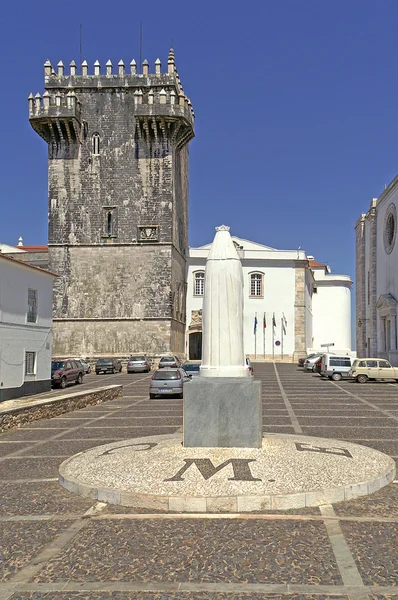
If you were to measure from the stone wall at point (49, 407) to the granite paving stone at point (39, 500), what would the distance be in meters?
5.72

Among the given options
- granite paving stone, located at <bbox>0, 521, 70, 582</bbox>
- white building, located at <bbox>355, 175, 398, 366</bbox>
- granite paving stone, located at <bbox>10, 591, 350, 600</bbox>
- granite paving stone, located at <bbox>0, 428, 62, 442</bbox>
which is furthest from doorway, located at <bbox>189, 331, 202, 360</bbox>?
granite paving stone, located at <bbox>10, 591, 350, 600</bbox>

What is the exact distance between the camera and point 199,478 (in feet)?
23.3

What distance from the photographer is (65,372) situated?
1106 inches

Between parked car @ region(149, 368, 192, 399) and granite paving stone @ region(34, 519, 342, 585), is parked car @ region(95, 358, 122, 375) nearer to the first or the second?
parked car @ region(149, 368, 192, 399)

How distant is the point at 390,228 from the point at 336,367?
52.0 ft

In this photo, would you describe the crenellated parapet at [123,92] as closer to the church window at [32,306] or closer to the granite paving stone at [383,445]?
the church window at [32,306]

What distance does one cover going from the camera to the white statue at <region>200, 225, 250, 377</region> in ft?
28.9

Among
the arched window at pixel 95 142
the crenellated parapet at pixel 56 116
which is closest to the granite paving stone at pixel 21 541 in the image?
the crenellated parapet at pixel 56 116

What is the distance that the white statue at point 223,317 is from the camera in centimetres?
880

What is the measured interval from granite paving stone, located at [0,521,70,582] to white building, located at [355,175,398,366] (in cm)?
3543

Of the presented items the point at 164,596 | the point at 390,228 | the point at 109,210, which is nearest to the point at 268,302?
the point at 390,228

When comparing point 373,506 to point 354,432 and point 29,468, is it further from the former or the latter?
point 354,432

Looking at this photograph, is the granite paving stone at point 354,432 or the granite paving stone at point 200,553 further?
the granite paving stone at point 354,432

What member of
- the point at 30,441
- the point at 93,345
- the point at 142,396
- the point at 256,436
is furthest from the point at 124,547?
the point at 93,345
